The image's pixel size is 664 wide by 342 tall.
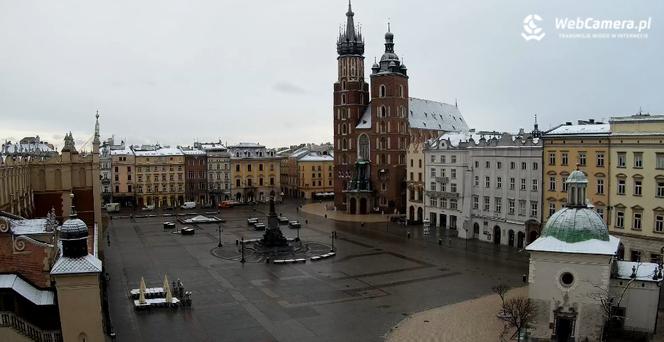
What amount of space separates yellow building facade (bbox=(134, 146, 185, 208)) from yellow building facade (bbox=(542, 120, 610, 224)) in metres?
69.5

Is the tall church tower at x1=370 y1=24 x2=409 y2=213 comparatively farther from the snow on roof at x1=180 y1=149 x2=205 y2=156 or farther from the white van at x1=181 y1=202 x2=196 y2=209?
the snow on roof at x1=180 y1=149 x2=205 y2=156

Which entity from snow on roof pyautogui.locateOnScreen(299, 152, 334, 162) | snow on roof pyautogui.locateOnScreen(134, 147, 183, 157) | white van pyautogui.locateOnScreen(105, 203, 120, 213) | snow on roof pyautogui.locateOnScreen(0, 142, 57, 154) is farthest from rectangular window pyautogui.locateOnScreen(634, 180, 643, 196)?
snow on roof pyautogui.locateOnScreen(299, 152, 334, 162)

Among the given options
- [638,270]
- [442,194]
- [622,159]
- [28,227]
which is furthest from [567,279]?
[442,194]

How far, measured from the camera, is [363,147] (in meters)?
92.9

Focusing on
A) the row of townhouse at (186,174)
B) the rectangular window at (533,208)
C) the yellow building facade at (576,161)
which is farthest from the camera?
the row of townhouse at (186,174)

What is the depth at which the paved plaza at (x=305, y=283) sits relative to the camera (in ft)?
107

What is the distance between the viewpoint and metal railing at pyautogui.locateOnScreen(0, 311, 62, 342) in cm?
2147

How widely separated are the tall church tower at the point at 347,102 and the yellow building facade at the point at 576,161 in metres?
42.8

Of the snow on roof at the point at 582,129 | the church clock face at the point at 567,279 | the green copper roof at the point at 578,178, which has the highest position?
the snow on roof at the point at 582,129

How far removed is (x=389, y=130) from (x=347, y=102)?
1038 cm

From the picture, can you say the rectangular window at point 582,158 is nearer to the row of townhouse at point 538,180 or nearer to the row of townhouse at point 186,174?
the row of townhouse at point 538,180

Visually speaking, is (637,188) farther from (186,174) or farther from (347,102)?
(186,174)

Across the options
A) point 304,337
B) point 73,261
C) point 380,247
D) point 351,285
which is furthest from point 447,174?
point 73,261

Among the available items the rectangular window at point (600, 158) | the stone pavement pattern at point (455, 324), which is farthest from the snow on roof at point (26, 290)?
the rectangular window at point (600, 158)
